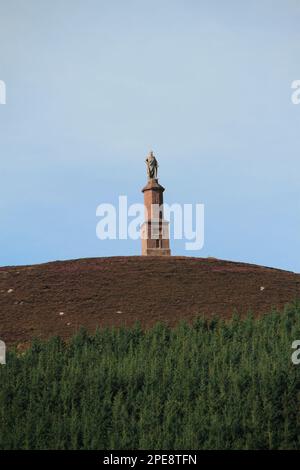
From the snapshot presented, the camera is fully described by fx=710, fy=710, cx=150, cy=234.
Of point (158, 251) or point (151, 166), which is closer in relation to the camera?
point (158, 251)

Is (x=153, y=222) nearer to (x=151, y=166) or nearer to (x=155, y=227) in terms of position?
(x=155, y=227)

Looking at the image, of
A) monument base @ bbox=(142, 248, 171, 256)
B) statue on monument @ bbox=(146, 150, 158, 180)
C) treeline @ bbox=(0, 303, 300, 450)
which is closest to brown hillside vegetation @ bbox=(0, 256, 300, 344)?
treeline @ bbox=(0, 303, 300, 450)

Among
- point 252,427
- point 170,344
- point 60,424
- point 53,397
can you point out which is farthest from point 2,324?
point 252,427

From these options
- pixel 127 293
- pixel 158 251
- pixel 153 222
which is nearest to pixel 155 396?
pixel 127 293

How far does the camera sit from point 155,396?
11164mm

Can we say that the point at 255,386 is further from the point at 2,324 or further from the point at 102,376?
the point at 2,324

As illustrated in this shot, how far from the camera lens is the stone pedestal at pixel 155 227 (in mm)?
29641

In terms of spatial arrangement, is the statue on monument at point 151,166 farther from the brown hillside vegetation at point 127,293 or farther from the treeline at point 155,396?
the treeline at point 155,396

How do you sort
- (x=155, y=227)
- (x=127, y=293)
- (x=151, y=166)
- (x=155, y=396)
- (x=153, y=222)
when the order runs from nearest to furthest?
(x=155, y=396) → (x=127, y=293) → (x=155, y=227) → (x=153, y=222) → (x=151, y=166)

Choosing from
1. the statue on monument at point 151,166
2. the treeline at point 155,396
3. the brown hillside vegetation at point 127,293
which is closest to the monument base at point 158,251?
the statue on monument at point 151,166

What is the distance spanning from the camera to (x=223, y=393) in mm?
10891

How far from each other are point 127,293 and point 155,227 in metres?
9.91

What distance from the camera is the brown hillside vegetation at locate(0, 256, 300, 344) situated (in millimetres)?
17672

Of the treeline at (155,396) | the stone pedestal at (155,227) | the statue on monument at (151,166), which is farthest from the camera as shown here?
the statue on monument at (151,166)
